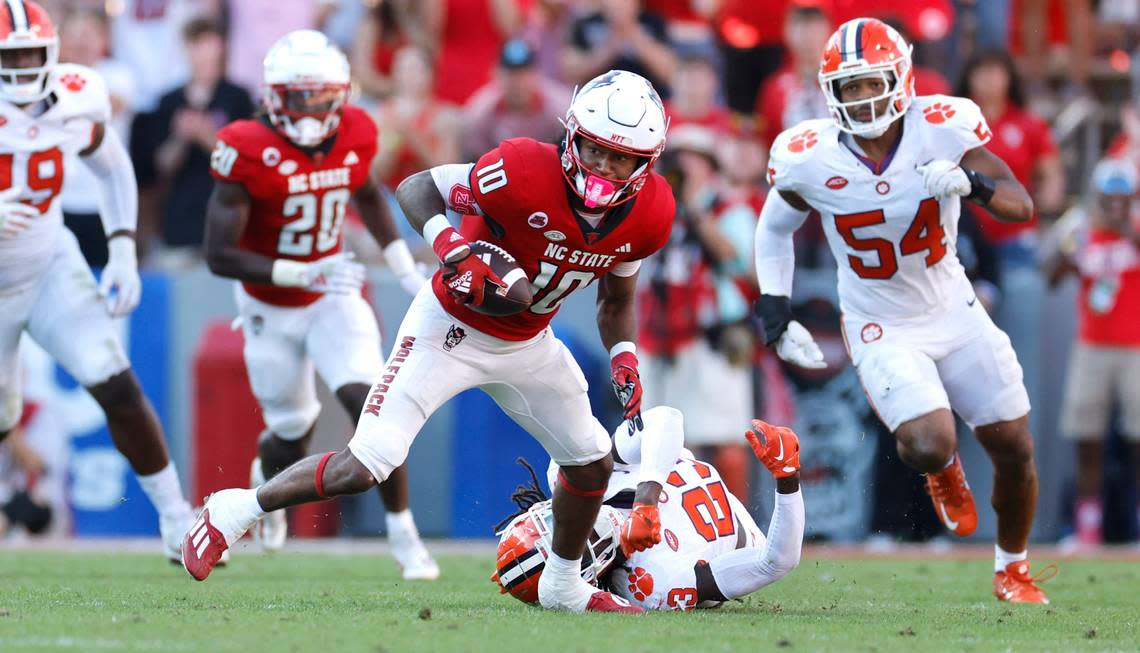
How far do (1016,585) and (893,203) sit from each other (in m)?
1.58

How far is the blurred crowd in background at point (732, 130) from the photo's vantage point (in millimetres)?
9844

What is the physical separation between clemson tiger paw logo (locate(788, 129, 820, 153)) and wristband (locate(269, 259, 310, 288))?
2.04 m

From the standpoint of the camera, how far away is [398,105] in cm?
1047

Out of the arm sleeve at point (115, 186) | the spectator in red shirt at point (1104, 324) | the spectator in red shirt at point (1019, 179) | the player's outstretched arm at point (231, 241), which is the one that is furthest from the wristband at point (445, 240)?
the spectator in red shirt at point (1104, 324)

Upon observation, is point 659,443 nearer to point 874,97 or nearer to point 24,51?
point 874,97

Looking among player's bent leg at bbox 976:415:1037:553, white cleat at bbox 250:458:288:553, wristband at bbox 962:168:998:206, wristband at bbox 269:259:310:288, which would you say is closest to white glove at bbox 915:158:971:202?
wristband at bbox 962:168:998:206

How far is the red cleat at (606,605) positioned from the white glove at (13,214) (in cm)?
279

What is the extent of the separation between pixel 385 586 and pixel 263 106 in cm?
212

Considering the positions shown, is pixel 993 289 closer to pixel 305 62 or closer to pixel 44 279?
pixel 305 62

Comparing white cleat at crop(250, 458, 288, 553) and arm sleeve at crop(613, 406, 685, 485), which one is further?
white cleat at crop(250, 458, 288, 553)

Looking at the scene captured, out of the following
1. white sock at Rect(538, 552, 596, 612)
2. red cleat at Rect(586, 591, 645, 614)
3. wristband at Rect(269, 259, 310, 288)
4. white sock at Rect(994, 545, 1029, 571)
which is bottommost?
white sock at Rect(994, 545, 1029, 571)

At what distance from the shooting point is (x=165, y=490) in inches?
287

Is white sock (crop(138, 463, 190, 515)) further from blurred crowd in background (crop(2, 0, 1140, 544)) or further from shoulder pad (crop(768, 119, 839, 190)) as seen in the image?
blurred crowd in background (crop(2, 0, 1140, 544))

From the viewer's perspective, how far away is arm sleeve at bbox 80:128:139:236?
24.4ft
